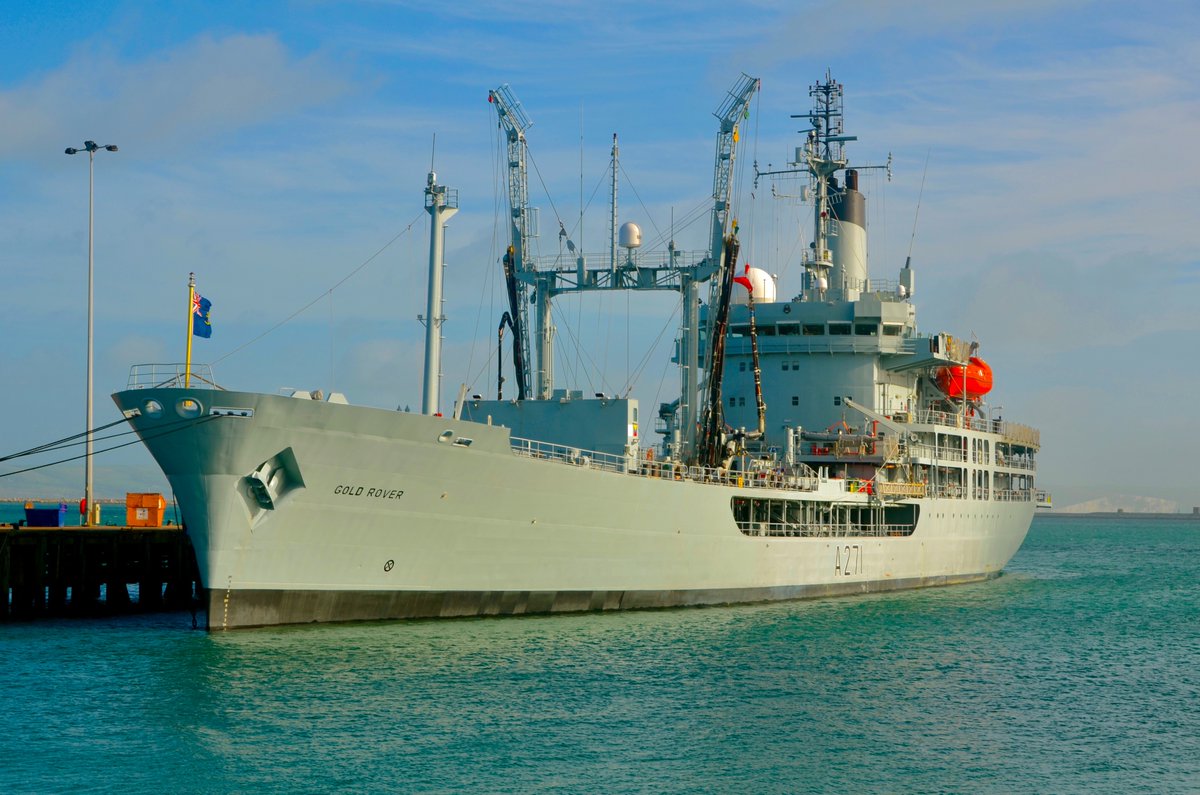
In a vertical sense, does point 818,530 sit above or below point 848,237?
below

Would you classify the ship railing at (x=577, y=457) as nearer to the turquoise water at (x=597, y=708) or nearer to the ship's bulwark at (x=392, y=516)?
the ship's bulwark at (x=392, y=516)

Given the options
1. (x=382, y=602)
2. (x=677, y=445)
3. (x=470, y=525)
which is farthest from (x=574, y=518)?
(x=677, y=445)

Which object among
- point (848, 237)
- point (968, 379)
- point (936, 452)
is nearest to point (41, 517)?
point (936, 452)

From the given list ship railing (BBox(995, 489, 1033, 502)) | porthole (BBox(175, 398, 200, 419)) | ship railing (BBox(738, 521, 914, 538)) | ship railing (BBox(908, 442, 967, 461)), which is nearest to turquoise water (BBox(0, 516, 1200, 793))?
ship railing (BBox(738, 521, 914, 538))

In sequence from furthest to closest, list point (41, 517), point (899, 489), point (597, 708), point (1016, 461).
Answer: point (1016, 461) < point (899, 489) < point (41, 517) < point (597, 708)

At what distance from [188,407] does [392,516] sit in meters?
4.57

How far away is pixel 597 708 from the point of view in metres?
20.0

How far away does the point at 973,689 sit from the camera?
2283 cm

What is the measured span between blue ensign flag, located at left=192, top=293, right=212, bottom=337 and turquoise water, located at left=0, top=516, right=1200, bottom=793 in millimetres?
6607

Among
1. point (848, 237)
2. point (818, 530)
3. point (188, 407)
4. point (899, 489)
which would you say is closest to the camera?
point (188, 407)

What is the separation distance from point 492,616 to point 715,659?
5527mm

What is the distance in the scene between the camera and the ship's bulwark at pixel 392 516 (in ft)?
79.2

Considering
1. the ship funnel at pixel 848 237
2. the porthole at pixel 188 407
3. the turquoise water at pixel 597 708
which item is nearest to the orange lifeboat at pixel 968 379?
the ship funnel at pixel 848 237

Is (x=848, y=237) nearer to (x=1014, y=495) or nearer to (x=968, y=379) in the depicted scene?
(x=968, y=379)
